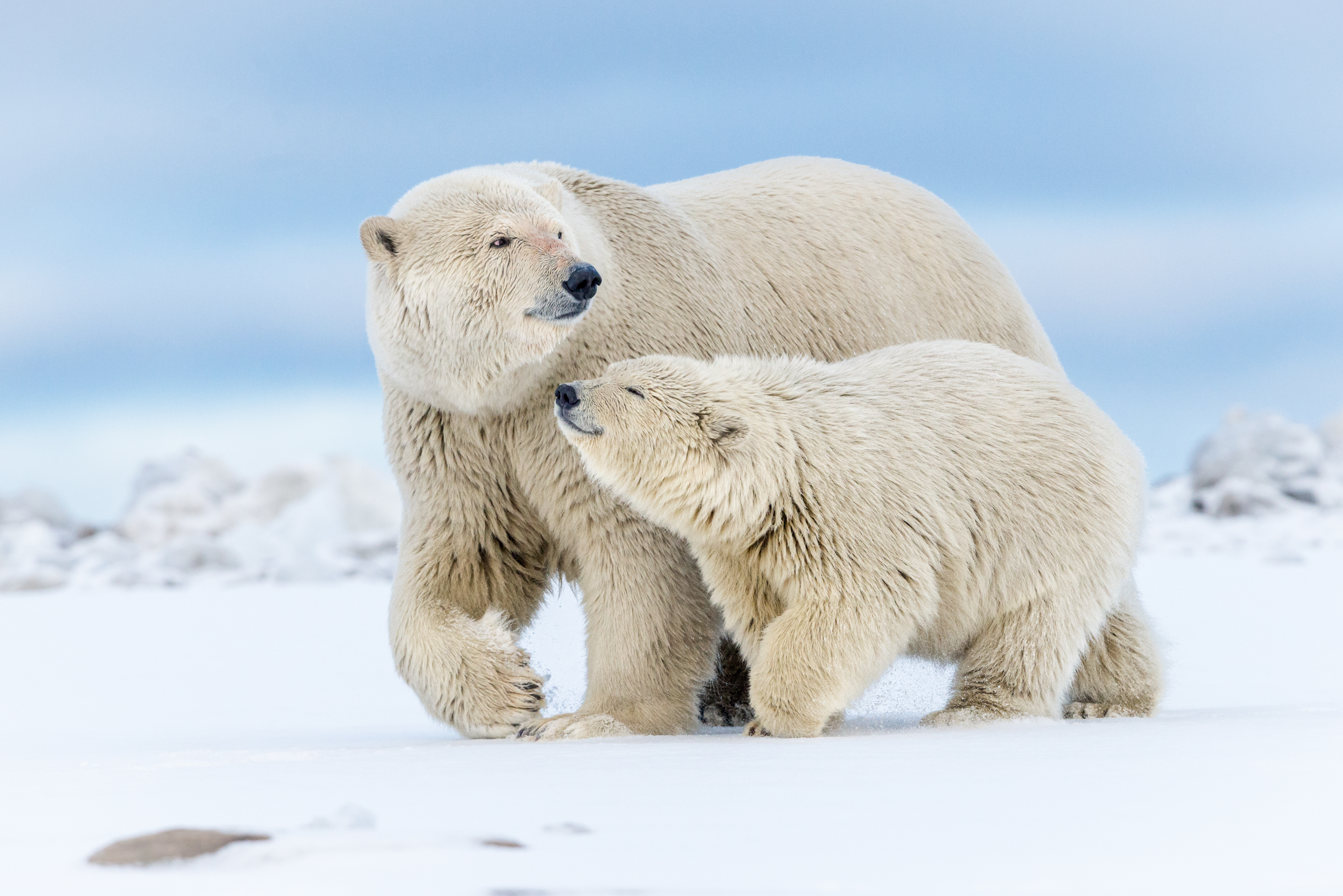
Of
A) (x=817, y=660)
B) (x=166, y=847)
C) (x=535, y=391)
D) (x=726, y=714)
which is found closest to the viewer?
(x=166, y=847)

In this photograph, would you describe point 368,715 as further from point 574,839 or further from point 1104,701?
point 574,839

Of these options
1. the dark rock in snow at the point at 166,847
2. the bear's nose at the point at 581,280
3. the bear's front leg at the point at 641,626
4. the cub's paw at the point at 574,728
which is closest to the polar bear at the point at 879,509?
the bear's front leg at the point at 641,626

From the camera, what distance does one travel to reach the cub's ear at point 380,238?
18.0ft

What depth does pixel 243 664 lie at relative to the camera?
10000 millimetres

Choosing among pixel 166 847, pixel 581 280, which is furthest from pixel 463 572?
pixel 166 847

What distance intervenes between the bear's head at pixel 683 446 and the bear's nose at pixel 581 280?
35cm

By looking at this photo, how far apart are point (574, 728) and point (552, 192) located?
2148 mm

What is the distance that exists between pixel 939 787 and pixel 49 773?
106 inches

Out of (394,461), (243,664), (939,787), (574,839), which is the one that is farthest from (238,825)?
(243,664)

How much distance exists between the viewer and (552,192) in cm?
586

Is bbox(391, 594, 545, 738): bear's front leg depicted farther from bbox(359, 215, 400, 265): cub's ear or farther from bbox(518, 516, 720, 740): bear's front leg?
bbox(359, 215, 400, 265): cub's ear

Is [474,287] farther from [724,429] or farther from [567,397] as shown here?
[724,429]

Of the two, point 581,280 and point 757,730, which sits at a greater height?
point 581,280

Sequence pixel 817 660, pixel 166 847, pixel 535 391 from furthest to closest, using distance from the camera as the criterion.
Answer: pixel 535 391 → pixel 817 660 → pixel 166 847
